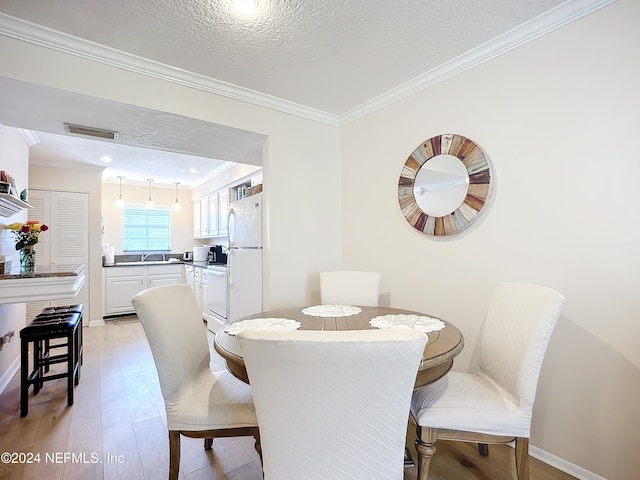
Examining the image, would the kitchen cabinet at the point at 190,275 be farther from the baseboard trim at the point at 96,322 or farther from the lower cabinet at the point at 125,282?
the baseboard trim at the point at 96,322

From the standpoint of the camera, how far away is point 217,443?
1.97 meters

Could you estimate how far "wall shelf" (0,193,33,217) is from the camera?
2.25m

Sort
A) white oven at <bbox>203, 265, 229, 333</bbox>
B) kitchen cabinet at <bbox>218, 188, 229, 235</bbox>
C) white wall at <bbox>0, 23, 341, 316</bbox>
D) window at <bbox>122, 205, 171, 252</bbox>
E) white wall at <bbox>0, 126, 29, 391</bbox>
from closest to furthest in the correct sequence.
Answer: white wall at <bbox>0, 23, 341, 316</bbox> < white wall at <bbox>0, 126, 29, 391</bbox> < white oven at <bbox>203, 265, 229, 333</bbox> < kitchen cabinet at <bbox>218, 188, 229, 235</bbox> < window at <bbox>122, 205, 171, 252</bbox>

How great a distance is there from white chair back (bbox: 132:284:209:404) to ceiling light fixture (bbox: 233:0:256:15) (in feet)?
4.82

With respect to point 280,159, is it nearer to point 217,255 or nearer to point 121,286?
point 217,255

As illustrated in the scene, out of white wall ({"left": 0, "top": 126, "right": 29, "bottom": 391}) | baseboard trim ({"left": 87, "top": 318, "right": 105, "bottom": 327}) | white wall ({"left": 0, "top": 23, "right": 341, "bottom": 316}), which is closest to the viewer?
white wall ({"left": 0, "top": 23, "right": 341, "bottom": 316})

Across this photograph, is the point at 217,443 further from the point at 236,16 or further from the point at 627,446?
the point at 236,16

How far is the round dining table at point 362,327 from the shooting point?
1.25m

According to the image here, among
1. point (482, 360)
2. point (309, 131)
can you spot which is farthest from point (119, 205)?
point (482, 360)

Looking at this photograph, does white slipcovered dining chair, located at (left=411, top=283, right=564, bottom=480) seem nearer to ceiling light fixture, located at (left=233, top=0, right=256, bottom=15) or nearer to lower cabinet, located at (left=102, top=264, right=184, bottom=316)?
ceiling light fixture, located at (left=233, top=0, right=256, bottom=15)

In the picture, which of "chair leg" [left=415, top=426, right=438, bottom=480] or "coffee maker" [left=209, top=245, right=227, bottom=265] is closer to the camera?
"chair leg" [left=415, top=426, right=438, bottom=480]

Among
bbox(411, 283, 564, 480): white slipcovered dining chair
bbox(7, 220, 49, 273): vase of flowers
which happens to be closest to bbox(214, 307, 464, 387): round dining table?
bbox(411, 283, 564, 480): white slipcovered dining chair

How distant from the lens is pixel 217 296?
164 inches

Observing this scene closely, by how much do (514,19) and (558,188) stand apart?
0.97 meters
